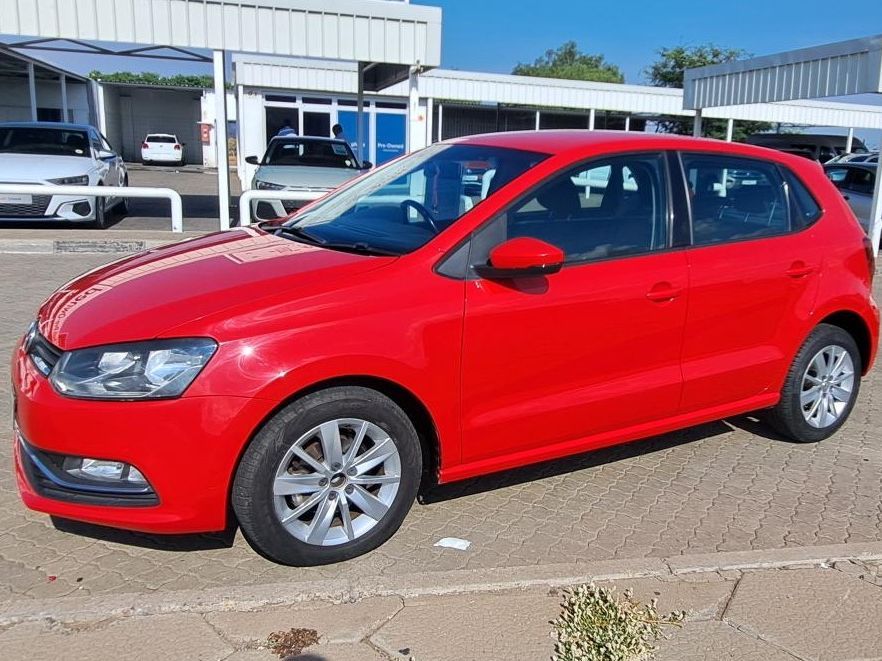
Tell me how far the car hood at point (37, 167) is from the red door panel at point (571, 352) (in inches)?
390

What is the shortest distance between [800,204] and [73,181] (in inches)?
406

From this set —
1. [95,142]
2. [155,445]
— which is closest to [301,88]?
[95,142]

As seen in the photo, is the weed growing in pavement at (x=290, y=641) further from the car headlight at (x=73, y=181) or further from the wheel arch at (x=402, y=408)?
the car headlight at (x=73, y=181)

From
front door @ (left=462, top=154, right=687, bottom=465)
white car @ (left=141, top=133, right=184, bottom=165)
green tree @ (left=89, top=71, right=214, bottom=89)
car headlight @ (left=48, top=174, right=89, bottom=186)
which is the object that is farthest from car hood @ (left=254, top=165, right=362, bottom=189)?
green tree @ (left=89, top=71, right=214, bottom=89)

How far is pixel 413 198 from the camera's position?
402 cm

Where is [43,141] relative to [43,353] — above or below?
above

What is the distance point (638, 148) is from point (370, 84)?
562 inches

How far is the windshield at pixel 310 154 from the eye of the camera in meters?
13.0

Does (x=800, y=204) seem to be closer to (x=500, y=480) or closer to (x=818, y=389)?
(x=818, y=389)

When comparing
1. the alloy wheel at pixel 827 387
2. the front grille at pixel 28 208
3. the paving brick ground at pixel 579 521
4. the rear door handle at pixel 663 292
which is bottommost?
the paving brick ground at pixel 579 521

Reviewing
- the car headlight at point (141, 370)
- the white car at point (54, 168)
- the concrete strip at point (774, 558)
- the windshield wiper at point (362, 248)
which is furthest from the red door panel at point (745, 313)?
the white car at point (54, 168)

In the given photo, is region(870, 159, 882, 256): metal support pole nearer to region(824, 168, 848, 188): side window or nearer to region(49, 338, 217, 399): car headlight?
region(824, 168, 848, 188): side window

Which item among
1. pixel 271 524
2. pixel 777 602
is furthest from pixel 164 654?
pixel 777 602

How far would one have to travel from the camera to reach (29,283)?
8.36m
